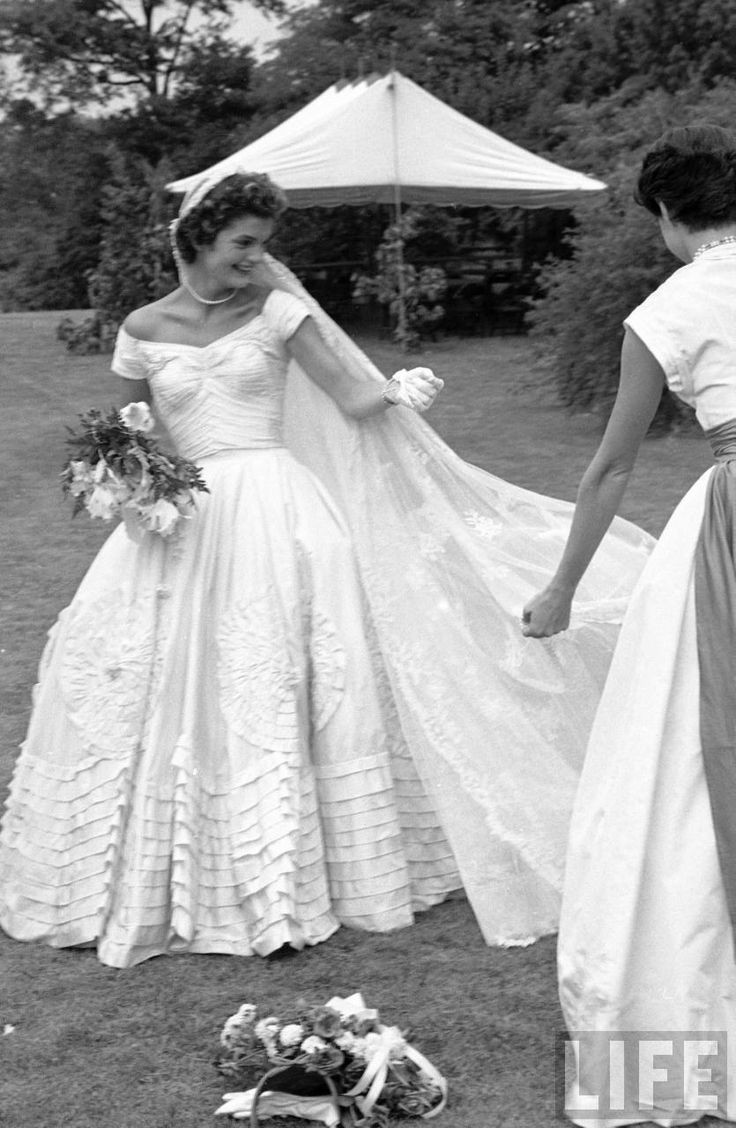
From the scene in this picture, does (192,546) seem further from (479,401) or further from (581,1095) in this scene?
(479,401)

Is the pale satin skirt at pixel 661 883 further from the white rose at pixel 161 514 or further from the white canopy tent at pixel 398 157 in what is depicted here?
the white canopy tent at pixel 398 157

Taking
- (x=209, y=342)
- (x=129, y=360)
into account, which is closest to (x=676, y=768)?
(x=209, y=342)

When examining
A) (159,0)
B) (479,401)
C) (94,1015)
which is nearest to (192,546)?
(94,1015)

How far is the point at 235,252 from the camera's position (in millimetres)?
4281

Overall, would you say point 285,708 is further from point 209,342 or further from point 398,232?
point 398,232

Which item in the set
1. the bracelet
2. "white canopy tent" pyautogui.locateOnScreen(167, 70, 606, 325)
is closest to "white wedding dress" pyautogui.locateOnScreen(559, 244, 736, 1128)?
the bracelet

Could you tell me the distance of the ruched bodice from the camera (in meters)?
4.37

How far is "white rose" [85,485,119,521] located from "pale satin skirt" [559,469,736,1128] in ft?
5.49

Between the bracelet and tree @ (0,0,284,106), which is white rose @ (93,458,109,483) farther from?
tree @ (0,0,284,106)

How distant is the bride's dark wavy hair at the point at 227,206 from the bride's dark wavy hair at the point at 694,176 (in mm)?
1469

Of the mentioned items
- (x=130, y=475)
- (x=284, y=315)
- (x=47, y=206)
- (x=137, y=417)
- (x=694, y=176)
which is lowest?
(x=47, y=206)

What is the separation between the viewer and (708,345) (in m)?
3.03

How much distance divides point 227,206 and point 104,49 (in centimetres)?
3734

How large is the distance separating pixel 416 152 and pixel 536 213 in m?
4.75
